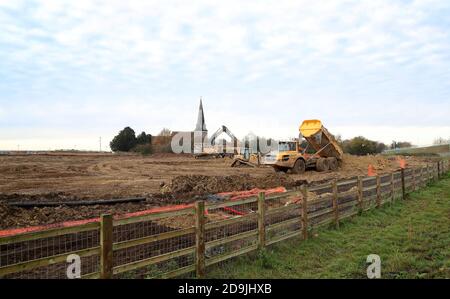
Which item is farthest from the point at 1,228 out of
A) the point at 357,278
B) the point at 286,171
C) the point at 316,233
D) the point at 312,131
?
the point at 312,131

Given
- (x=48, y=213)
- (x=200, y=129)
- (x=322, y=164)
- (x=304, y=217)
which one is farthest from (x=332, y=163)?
(x=200, y=129)

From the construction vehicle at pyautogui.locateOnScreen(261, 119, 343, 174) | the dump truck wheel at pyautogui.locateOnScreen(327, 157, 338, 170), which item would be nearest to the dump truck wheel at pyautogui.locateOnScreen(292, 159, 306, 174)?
the construction vehicle at pyautogui.locateOnScreen(261, 119, 343, 174)

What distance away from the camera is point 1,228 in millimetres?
9539

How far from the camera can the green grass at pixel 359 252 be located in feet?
21.2

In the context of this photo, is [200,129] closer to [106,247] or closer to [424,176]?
[424,176]

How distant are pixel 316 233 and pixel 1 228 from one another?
7213 millimetres

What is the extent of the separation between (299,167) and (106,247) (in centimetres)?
2398

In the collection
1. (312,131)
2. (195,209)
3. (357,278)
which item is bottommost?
(357,278)

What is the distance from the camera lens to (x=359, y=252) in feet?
25.3

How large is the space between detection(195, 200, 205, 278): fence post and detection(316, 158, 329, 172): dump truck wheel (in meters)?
24.2

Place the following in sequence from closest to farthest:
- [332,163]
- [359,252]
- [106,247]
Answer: [106,247] < [359,252] < [332,163]

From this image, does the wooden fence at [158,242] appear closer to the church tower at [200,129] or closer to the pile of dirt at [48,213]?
the pile of dirt at [48,213]
